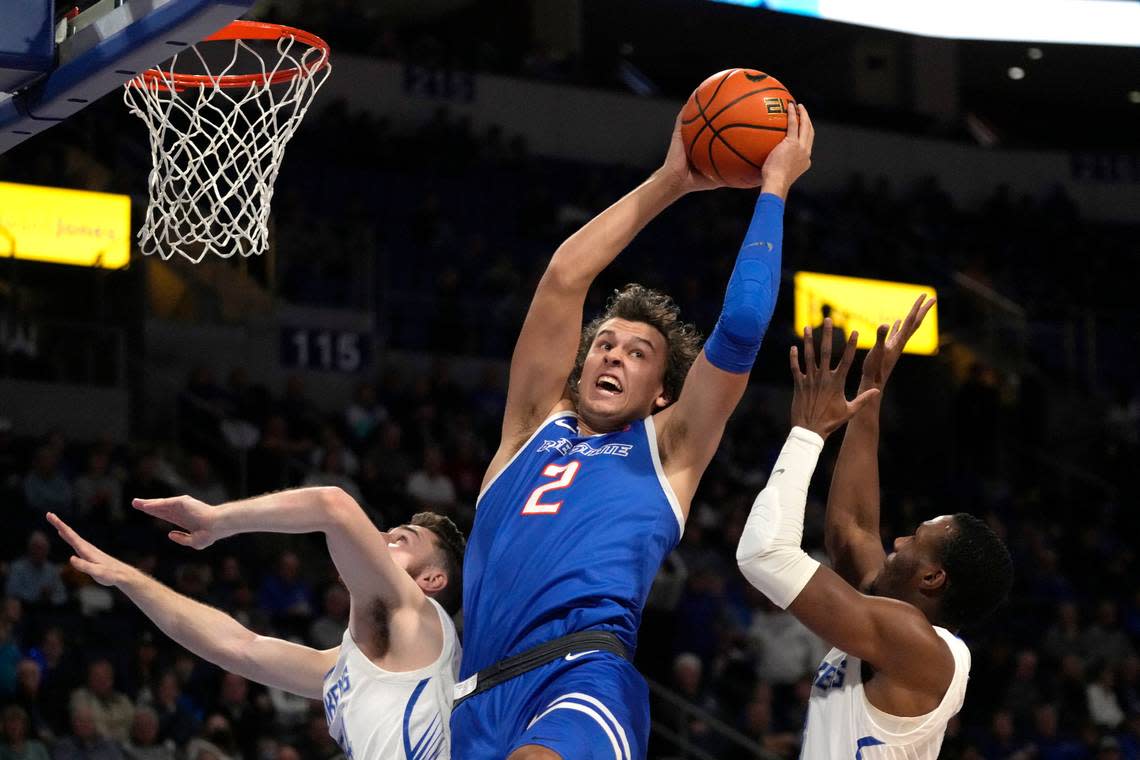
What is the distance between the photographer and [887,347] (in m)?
4.31

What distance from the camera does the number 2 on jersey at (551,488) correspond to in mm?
4094

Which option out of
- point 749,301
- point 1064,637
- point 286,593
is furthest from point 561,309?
point 1064,637

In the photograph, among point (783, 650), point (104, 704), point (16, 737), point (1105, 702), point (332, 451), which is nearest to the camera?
point (16, 737)

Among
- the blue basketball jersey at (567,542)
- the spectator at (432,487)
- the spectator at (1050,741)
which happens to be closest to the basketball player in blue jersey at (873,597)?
the blue basketball jersey at (567,542)

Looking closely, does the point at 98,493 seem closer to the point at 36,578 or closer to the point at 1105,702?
the point at 36,578

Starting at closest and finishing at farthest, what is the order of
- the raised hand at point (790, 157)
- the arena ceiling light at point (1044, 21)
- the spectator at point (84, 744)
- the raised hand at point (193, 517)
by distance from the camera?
the raised hand at point (193, 517)
the raised hand at point (790, 157)
the spectator at point (84, 744)
the arena ceiling light at point (1044, 21)

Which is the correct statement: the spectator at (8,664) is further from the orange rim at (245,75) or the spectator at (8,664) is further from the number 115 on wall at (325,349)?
the number 115 on wall at (325,349)

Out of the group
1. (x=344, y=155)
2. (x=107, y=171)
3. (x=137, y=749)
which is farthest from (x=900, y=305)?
(x=137, y=749)

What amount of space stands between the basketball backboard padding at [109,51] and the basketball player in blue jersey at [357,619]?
45.8 inches

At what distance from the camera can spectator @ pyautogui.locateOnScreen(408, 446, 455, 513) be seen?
38.5 feet

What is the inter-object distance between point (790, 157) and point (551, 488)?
3.60 ft

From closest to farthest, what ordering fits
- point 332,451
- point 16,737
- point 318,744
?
1. point 16,737
2. point 318,744
3. point 332,451

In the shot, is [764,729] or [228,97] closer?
[228,97]

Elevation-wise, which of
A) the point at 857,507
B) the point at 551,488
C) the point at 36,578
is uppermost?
the point at 551,488
